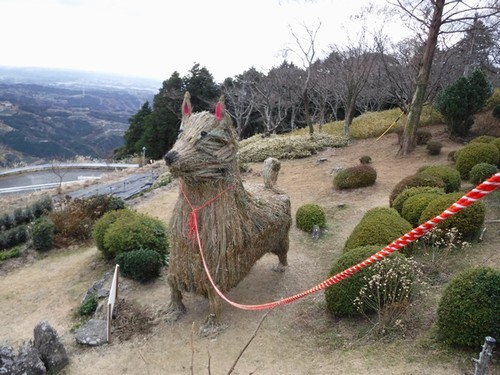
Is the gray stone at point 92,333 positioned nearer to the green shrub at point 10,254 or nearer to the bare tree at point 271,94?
the green shrub at point 10,254

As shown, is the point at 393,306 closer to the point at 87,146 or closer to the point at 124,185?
the point at 124,185

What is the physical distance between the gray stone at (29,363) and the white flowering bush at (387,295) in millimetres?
4253

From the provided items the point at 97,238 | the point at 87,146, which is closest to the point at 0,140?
the point at 87,146

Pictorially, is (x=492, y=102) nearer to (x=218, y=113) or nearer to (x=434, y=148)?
(x=434, y=148)

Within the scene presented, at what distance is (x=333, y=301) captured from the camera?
573 centimetres

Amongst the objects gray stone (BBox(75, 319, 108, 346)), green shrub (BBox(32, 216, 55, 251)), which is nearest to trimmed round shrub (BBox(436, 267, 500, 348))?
gray stone (BBox(75, 319, 108, 346))

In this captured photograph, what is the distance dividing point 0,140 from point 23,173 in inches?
2071

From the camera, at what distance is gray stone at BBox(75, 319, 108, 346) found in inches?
240

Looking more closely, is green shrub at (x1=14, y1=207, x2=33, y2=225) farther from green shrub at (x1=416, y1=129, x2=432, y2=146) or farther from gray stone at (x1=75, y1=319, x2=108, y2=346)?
green shrub at (x1=416, y1=129, x2=432, y2=146)

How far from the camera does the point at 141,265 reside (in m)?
7.82

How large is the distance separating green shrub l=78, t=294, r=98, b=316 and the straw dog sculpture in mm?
1611

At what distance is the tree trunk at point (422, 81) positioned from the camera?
13.6 meters

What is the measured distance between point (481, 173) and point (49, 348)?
33.6 ft

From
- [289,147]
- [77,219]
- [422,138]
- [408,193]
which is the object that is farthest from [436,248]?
[289,147]
